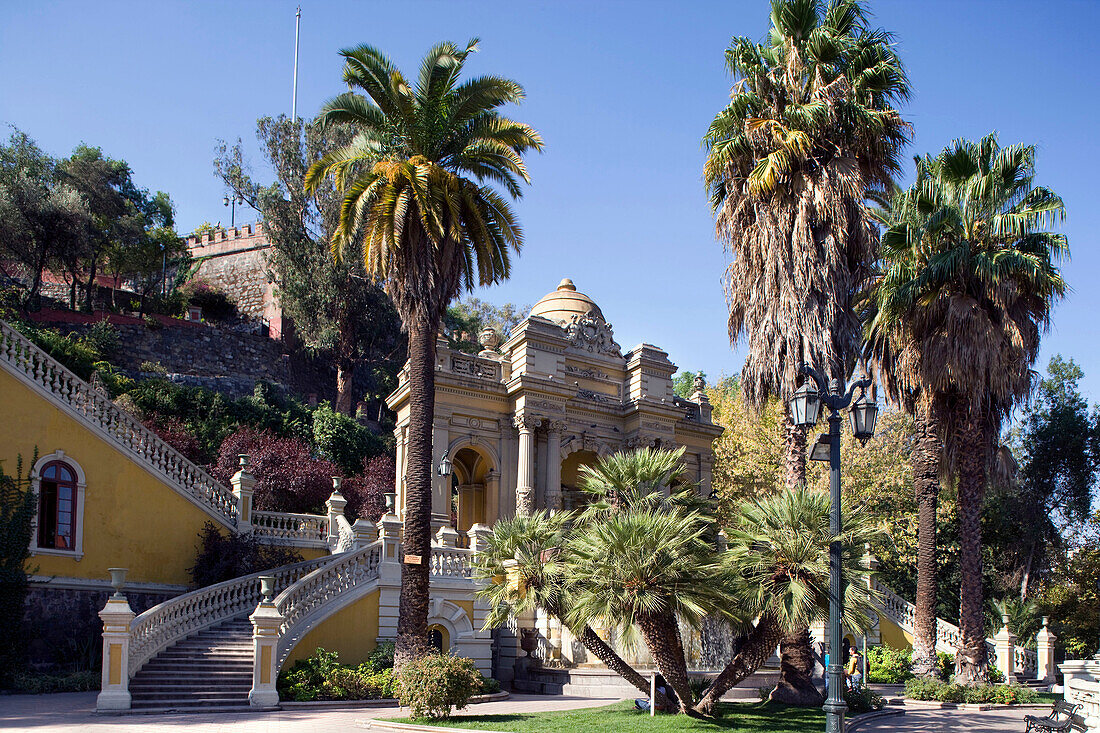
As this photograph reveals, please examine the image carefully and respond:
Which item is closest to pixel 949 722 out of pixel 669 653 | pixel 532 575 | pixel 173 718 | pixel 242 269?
pixel 669 653

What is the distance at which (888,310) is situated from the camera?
21922 millimetres

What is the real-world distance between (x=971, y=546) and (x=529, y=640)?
1159 centimetres

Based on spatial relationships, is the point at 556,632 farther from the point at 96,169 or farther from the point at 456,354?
the point at 96,169

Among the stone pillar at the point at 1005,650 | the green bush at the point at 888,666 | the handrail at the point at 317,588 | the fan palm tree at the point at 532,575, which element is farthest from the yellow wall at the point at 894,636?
the handrail at the point at 317,588

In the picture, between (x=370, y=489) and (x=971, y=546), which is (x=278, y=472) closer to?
(x=370, y=489)

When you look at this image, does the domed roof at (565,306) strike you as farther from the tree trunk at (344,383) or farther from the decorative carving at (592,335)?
the tree trunk at (344,383)

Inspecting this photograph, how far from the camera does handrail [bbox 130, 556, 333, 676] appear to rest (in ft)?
57.4

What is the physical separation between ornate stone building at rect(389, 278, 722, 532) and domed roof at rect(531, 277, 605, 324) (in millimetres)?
39

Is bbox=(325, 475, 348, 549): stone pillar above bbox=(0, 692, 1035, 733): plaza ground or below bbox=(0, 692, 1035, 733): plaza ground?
above

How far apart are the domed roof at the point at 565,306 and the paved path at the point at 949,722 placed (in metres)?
18.4

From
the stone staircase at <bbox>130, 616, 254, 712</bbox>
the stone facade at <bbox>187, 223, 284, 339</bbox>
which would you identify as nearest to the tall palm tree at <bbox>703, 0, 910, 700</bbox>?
the stone staircase at <bbox>130, 616, 254, 712</bbox>

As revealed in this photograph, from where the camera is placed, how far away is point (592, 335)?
32.4 m

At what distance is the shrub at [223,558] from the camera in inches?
895

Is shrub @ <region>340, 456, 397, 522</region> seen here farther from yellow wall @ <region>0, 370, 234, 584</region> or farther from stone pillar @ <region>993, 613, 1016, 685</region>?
stone pillar @ <region>993, 613, 1016, 685</region>
